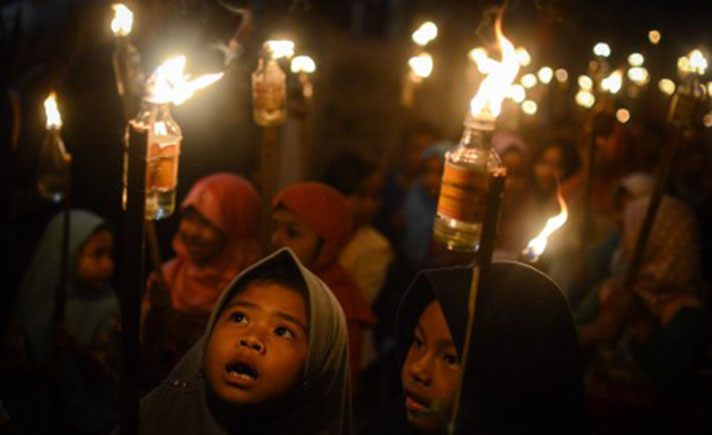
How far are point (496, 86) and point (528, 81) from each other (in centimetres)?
800

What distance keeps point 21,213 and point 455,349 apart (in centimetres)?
391

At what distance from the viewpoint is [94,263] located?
4879 millimetres

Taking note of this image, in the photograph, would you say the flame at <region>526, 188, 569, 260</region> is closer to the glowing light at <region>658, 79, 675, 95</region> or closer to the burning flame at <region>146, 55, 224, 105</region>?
the burning flame at <region>146, 55, 224, 105</region>

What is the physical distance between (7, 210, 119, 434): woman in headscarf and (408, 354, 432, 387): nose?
2.14 meters

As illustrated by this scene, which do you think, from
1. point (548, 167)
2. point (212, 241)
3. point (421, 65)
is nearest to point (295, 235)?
point (212, 241)

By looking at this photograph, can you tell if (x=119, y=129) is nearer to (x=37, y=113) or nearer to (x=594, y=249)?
(x=37, y=113)

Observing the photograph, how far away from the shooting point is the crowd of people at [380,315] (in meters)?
2.56

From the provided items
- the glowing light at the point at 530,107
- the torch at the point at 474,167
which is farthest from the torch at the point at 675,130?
the glowing light at the point at 530,107

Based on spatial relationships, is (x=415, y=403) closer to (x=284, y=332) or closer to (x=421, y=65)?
(x=284, y=332)

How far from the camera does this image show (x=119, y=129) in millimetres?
6043

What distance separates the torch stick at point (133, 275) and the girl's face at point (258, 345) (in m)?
0.36

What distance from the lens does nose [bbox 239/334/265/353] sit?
254cm

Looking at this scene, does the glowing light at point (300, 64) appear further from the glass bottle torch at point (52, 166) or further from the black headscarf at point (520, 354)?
the black headscarf at point (520, 354)

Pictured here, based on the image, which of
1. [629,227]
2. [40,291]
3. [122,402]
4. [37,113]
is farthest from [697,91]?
[37,113]
